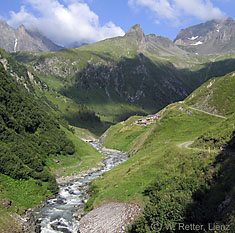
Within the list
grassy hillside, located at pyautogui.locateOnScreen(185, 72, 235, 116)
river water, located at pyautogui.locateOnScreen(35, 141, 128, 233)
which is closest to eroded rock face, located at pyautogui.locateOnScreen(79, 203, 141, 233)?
river water, located at pyautogui.locateOnScreen(35, 141, 128, 233)

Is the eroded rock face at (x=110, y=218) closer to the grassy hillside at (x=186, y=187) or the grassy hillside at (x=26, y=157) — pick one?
the grassy hillside at (x=186, y=187)

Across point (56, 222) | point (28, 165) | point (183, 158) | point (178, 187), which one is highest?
point (183, 158)

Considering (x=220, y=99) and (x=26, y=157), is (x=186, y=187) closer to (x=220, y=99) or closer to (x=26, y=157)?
(x=26, y=157)

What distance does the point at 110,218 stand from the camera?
3228 cm

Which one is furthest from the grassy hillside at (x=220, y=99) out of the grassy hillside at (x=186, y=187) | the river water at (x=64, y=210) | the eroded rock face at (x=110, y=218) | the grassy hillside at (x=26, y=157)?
the eroded rock face at (x=110, y=218)

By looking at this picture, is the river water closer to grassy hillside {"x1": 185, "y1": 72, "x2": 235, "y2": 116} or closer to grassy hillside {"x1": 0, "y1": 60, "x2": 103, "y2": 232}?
grassy hillside {"x1": 0, "y1": 60, "x2": 103, "y2": 232}

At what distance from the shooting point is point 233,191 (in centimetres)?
2308

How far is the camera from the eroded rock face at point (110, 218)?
30.2 metres

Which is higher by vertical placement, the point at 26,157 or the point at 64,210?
the point at 26,157

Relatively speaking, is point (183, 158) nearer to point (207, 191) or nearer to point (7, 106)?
point (207, 191)

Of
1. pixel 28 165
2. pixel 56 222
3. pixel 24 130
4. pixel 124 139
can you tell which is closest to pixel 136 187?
pixel 56 222

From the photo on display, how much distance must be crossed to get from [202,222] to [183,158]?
17461 mm

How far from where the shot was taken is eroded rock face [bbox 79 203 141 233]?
3016 centimetres

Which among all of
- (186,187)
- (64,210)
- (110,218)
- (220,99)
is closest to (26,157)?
(64,210)
